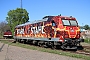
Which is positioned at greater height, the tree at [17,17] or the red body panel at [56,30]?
the tree at [17,17]

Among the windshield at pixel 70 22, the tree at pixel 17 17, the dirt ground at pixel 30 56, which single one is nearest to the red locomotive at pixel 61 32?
the windshield at pixel 70 22

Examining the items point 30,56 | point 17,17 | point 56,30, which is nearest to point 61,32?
point 56,30

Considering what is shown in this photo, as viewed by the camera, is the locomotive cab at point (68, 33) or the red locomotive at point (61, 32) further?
the red locomotive at point (61, 32)

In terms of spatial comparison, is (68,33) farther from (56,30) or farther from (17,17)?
(17,17)

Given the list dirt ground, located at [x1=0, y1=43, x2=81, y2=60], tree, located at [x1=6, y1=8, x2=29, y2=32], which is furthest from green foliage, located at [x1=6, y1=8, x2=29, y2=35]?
dirt ground, located at [x1=0, y1=43, x2=81, y2=60]

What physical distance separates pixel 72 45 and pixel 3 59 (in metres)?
7.95

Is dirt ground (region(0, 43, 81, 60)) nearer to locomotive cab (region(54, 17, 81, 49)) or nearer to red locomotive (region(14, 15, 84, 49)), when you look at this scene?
locomotive cab (region(54, 17, 81, 49))

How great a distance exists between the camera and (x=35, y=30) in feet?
77.7

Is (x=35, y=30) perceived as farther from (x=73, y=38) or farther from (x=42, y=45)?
(x=73, y=38)

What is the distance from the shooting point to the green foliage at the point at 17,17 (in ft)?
190

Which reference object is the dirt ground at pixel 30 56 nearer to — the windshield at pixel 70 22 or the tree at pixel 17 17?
the windshield at pixel 70 22

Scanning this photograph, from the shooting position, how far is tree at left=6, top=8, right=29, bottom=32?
57.8m

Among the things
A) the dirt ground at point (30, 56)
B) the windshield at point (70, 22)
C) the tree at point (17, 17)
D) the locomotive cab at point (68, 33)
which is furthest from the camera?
the tree at point (17, 17)

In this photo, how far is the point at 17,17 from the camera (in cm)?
5891
